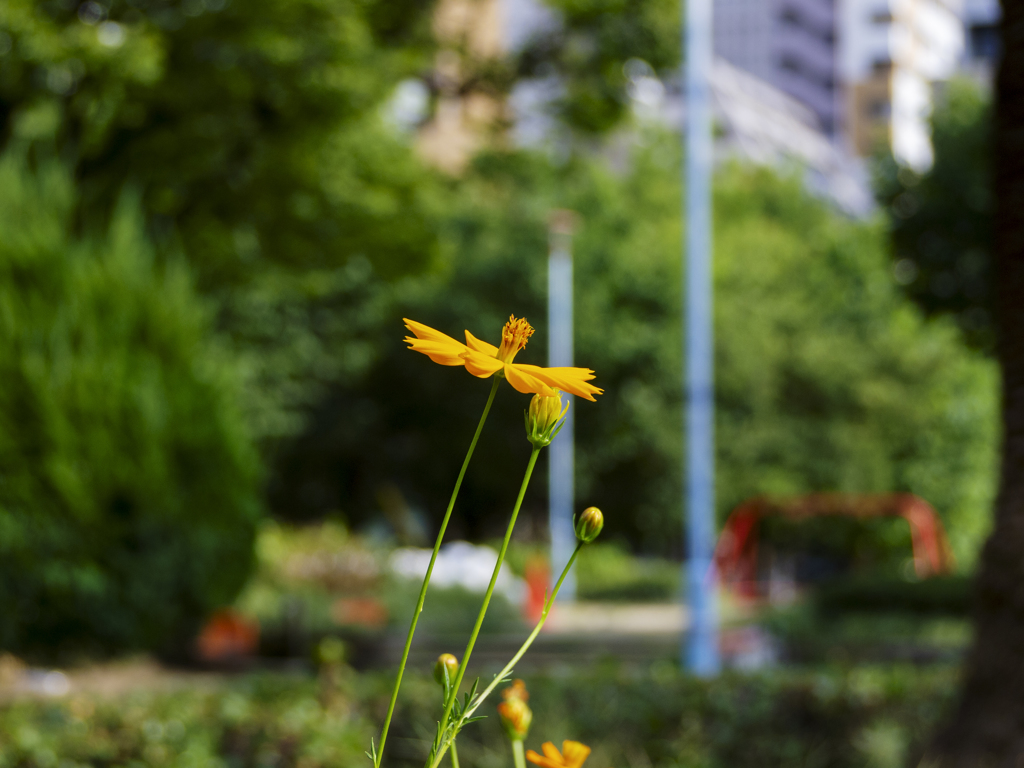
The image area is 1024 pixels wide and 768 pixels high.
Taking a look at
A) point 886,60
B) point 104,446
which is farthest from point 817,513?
point 886,60

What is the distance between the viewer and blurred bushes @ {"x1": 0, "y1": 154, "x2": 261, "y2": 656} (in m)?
8.05

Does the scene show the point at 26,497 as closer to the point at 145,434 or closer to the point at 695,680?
the point at 145,434

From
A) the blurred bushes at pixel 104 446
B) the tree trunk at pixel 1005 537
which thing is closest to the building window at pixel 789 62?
the blurred bushes at pixel 104 446

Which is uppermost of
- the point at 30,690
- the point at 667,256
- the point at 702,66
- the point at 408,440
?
the point at 702,66

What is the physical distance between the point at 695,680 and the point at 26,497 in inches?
194

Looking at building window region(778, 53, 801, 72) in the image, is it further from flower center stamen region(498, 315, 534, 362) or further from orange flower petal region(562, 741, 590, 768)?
orange flower petal region(562, 741, 590, 768)

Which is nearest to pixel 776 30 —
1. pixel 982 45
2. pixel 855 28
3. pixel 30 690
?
pixel 855 28

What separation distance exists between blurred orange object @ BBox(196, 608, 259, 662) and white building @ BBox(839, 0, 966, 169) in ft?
237

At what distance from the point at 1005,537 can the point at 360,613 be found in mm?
10176

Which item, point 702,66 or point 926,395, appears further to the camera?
point 926,395

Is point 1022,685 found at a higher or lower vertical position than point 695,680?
higher

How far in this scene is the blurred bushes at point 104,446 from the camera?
8047mm

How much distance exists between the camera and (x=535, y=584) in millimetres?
19062

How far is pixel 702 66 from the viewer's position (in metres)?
10.8
